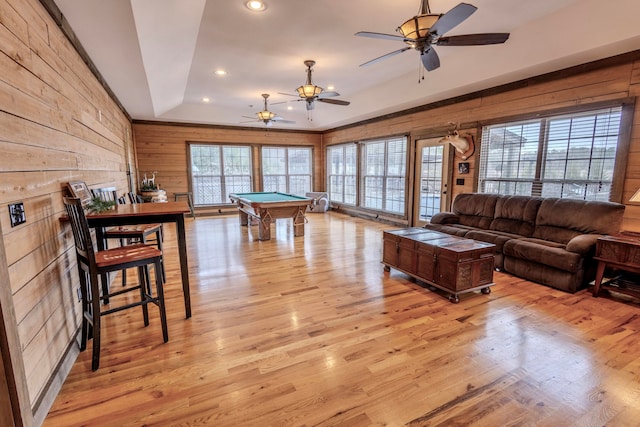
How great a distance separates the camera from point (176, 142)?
835 centimetres

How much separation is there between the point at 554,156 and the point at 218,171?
7.91 metres

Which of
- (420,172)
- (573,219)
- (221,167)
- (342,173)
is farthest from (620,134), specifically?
(221,167)

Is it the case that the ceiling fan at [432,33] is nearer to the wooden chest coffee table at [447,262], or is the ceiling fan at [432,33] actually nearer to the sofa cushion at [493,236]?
the wooden chest coffee table at [447,262]

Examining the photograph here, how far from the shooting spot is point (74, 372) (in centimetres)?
200

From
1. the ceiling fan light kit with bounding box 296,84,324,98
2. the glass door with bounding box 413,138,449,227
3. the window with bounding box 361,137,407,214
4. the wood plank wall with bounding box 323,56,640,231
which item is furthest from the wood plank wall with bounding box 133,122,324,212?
the glass door with bounding box 413,138,449,227

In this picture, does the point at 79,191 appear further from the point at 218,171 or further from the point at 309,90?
the point at 218,171

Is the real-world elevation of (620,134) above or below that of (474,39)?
below

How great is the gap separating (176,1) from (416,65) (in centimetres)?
384

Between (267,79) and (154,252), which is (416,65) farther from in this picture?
(154,252)

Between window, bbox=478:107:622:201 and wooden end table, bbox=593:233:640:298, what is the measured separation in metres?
0.99

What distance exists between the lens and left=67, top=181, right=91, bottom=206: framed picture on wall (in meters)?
2.28

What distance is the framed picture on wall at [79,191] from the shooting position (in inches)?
89.7

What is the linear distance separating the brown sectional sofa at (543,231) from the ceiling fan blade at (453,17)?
8.48 feet

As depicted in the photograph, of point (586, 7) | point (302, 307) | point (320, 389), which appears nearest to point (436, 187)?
point (586, 7)
